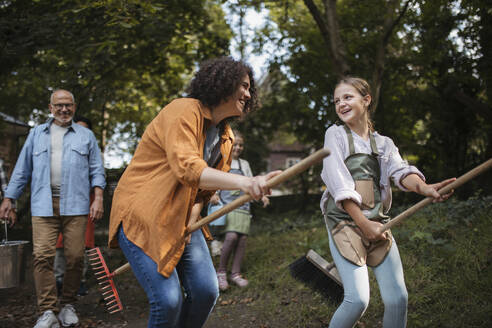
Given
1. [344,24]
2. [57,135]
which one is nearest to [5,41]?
[57,135]

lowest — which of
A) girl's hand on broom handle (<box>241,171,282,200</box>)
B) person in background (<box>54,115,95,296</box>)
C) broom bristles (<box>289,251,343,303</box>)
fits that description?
person in background (<box>54,115,95,296</box>)

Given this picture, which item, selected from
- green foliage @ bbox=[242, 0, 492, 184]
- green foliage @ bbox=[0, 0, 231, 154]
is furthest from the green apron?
green foliage @ bbox=[242, 0, 492, 184]

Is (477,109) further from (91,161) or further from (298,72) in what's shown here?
(91,161)

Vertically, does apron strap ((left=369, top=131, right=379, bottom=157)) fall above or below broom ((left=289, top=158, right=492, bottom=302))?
above

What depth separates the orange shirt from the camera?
2107 millimetres

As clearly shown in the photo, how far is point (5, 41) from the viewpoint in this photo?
604 centimetres

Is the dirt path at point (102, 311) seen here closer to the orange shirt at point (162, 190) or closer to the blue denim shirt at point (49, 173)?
the blue denim shirt at point (49, 173)

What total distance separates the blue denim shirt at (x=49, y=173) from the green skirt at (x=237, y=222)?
1734 millimetres

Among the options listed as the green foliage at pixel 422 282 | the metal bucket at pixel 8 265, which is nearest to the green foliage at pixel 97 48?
the metal bucket at pixel 8 265

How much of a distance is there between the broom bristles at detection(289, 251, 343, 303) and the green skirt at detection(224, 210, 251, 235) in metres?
1.73

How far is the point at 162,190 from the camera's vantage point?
218 centimetres

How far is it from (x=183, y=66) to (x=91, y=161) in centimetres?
571

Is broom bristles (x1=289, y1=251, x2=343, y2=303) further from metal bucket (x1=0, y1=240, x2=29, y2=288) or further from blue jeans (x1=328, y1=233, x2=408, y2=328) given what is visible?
metal bucket (x1=0, y1=240, x2=29, y2=288)

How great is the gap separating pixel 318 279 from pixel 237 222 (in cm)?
197
